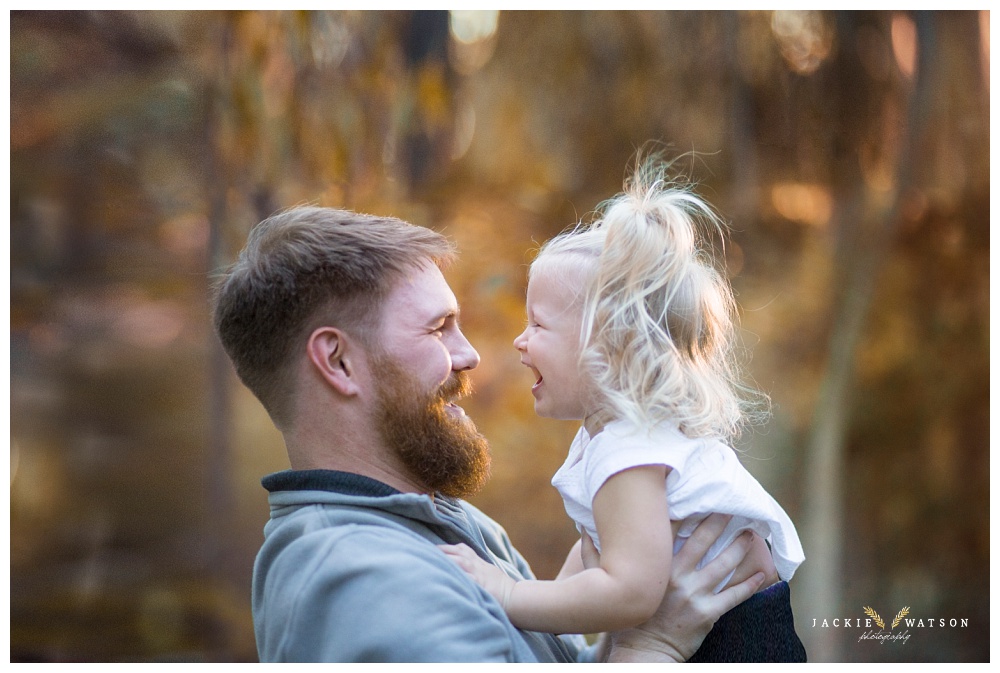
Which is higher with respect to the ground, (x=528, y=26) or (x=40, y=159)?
(x=528, y=26)

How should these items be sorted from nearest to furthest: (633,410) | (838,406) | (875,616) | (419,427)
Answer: (633,410) < (419,427) < (875,616) < (838,406)

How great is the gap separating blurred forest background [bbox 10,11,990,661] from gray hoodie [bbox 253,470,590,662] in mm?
2863

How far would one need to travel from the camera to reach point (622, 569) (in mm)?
1327

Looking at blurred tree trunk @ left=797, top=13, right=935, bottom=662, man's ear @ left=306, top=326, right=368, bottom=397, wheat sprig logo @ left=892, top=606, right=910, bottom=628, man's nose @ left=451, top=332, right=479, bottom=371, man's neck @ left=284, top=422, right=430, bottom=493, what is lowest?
wheat sprig logo @ left=892, top=606, right=910, bottom=628

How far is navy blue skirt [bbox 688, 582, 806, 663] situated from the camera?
146 cm

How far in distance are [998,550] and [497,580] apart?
2844 millimetres

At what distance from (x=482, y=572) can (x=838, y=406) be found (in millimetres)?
3468

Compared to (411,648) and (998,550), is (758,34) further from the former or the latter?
(411,648)

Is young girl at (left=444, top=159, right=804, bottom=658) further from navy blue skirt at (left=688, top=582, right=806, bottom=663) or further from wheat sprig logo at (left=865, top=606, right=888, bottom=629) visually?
wheat sprig logo at (left=865, top=606, right=888, bottom=629)

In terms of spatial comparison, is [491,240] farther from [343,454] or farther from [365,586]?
[365,586]

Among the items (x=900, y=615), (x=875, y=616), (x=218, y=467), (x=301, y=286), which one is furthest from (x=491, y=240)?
(x=301, y=286)

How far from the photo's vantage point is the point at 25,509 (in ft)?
13.4

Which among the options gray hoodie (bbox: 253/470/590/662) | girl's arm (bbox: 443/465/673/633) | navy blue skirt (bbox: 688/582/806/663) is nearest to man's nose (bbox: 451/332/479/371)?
gray hoodie (bbox: 253/470/590/662)

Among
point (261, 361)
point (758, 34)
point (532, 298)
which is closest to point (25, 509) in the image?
point (261, 361)
